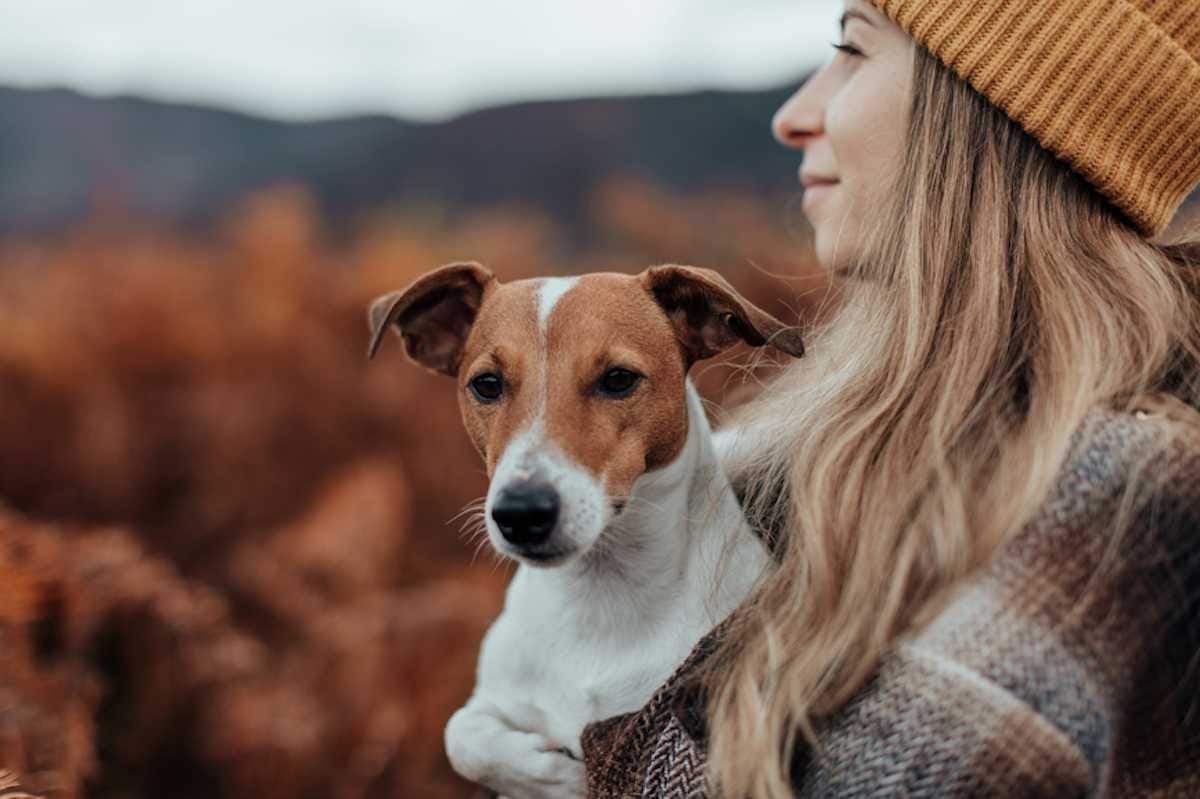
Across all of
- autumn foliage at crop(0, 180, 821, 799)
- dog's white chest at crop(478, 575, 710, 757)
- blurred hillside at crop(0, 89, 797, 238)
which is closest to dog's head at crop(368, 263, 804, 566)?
dog's white chest at crop(478, 575, 710, 757)

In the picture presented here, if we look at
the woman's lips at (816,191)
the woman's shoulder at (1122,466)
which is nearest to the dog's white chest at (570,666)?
the woman's shoulder at (1122,466)

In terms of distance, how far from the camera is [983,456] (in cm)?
151

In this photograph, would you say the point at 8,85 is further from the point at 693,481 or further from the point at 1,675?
the point at 693,481

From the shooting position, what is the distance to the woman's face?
75.3 inches

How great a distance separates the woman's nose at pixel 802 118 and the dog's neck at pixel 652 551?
63 centimetres

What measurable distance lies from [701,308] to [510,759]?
88 centimetres

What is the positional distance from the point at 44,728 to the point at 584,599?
113 cm

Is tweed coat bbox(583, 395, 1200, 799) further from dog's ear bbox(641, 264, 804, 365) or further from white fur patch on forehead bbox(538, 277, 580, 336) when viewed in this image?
white fur patch on forehead bbox(538, 277, 580, 336)

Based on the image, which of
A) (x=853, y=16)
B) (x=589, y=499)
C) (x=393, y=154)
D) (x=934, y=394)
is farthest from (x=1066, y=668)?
(x=393, y=154)

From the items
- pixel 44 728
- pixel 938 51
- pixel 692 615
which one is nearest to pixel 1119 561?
pixel 692 615

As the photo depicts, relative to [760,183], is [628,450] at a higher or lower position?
higher

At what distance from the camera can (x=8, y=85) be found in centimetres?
666

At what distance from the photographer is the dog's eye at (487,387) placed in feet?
6.53

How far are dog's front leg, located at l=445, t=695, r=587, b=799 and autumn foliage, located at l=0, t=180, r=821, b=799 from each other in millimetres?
806
